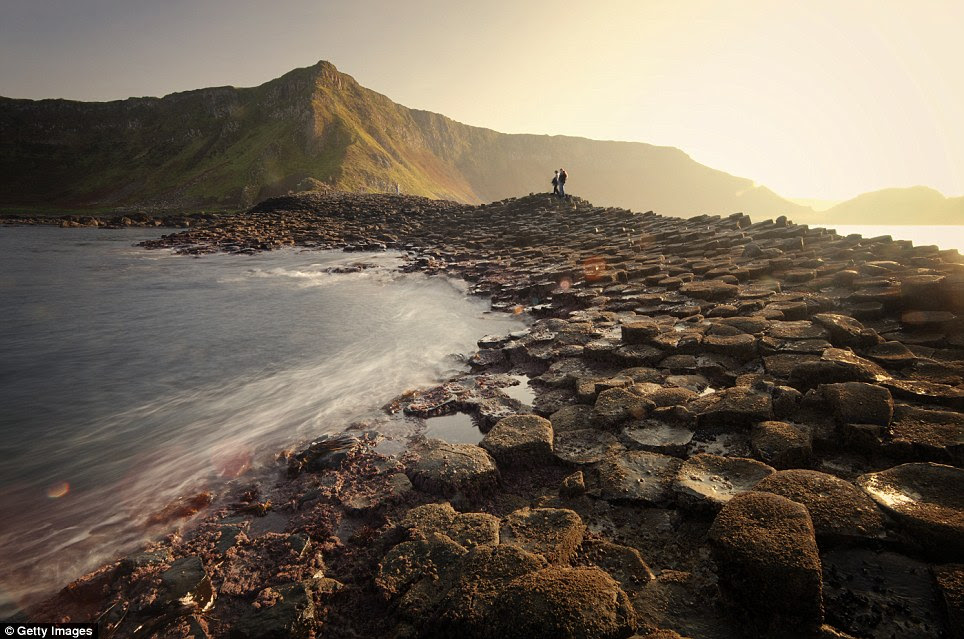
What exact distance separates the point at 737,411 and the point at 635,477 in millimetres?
1213

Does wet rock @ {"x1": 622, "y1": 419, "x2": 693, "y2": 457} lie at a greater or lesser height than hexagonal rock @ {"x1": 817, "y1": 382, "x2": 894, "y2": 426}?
lesser

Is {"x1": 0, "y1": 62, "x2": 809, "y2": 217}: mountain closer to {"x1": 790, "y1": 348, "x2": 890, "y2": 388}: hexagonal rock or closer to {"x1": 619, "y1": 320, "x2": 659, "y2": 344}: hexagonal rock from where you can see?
{"x1": 619, "y1": 320, "x2": 659, "y2": 344}: hexagonal rock

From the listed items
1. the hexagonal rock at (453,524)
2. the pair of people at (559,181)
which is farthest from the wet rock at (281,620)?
the pair of people at (559,181)

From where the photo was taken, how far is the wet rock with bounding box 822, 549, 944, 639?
1.80 m

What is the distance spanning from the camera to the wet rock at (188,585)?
2.51 meters

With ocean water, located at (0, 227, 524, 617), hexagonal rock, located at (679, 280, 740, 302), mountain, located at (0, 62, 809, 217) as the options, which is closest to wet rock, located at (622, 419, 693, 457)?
A: ocean water, located at (0, 227, 524, 617)


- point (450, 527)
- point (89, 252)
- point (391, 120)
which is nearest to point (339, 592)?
point (450, 527)

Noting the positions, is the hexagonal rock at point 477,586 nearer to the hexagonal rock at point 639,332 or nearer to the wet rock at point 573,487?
the wet rock at point 573,487

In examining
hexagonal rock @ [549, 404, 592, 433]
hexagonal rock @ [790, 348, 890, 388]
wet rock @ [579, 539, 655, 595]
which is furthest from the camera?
hexagonal rock @ [549, 404, 592, 433]

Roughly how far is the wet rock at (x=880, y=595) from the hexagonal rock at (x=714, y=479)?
2.01ft

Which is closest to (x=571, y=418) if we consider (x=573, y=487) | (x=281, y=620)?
(x=573, y=487)

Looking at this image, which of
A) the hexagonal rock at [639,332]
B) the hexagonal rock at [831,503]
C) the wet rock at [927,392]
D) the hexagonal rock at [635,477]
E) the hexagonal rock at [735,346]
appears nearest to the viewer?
the hexagonal rock at [831,503]

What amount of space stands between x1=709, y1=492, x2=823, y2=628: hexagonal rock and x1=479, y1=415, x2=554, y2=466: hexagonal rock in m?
1.68

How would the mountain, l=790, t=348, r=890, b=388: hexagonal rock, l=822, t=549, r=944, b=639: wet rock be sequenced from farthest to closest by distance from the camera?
the mountain, l=790, t=348, r=890, b=388: hexagonal rock, l=822, t=549, r=944, b=639: wet rock
